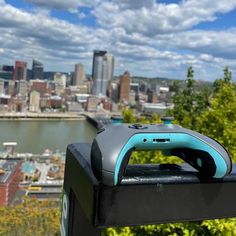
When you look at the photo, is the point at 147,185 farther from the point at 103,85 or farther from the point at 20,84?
the point at 103,85

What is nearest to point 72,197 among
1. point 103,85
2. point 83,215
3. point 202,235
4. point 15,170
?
point 83,215

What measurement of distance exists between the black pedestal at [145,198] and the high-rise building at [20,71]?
151ft

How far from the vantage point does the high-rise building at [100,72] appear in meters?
46.5

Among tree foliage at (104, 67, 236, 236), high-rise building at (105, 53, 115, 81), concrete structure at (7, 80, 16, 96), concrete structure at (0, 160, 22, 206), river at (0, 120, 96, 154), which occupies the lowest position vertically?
river at (0, 120, 96, 154)

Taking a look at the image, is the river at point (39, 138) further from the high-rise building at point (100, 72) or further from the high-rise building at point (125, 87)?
the high-rise building at point (100, 72)

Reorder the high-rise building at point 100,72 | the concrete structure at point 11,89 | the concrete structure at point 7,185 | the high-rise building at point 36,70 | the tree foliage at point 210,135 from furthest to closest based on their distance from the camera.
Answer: the high-rise building at point 36,70, the high-rise building at point 100,72, the concrete structure at point 11,89, the concrete structure at point 7,185, the tree foliage at point 210,135

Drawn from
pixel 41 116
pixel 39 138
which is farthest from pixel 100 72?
pixel 39 138

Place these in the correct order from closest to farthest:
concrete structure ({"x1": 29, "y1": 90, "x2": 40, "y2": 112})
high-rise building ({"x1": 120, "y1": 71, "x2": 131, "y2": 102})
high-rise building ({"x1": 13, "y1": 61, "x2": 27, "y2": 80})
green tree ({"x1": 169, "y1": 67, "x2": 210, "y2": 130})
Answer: green tree ({"x1": 169, "y1": 67, "x2": 210, "y2": 130}) → concrete structure ({"x1": 29, "y1": 90, "x2": 40, "y2": 112}) → high-rise building ({"x1": 120, "y1": 71, "x2": 131, "y2": 102}) → high-rise building ({"x1": 13, "y1": 61, "x2": 27, "y2": 80})

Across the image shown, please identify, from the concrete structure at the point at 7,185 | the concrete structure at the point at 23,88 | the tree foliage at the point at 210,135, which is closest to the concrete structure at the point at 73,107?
the concrete structure at the point at 23,88

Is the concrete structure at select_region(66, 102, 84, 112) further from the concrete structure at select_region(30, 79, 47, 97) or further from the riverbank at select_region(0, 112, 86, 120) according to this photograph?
the concrete structure at select_region(30, 79, 47, 97)

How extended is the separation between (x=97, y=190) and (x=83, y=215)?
0.19ft

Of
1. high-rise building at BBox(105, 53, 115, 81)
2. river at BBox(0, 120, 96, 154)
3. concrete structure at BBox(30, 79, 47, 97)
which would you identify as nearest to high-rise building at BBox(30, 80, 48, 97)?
concrete structure at BBox(30, 79, 47, 97)

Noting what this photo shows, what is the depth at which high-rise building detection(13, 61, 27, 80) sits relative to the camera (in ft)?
147

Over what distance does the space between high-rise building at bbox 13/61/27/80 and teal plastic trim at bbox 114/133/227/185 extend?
45.9 m
